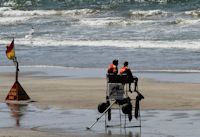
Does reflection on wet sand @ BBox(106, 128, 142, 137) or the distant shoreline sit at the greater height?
reflection on wet sand @ BBox(106, 128, 142, 137)

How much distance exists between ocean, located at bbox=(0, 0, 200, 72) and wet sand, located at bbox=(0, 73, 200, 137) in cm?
394

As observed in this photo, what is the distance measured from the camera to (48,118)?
17.9m

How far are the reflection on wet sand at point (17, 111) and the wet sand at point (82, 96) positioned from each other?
0.27 metres

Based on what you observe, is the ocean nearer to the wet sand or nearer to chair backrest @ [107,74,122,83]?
the wet sand

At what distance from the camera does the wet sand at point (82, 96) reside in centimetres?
1609

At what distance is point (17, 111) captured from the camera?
62.5ft

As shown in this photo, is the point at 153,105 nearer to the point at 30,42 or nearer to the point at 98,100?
the point at 98,100

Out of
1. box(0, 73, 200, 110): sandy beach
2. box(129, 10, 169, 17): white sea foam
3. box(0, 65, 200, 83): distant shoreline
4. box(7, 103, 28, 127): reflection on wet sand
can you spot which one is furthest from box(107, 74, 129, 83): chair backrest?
box(129, 10, 169, 17): white sea foam

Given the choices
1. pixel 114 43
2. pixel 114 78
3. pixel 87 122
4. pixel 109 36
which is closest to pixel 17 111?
pixel 87 122

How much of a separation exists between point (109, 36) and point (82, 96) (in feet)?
74.0

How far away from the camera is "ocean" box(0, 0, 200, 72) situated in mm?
31344

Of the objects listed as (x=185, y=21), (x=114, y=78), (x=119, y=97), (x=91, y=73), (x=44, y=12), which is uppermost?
(x=114, y=78)

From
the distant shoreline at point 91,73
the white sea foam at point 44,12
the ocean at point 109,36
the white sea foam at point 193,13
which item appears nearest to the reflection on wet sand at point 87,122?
the distant shoreline at point 91,73

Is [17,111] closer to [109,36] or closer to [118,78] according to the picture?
[118,78]
